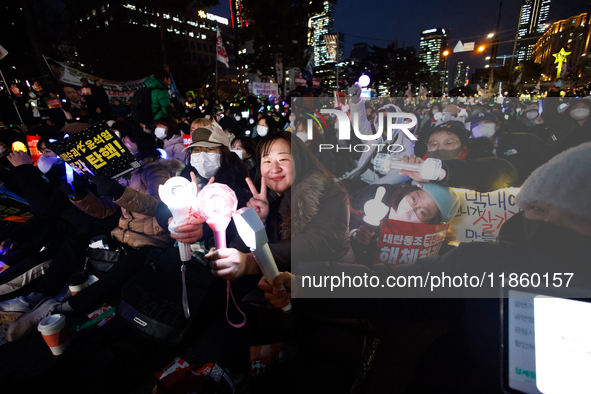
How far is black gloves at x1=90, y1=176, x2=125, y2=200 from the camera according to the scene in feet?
7.91

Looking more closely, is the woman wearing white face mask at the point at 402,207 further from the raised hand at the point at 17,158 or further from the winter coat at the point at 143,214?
the raised hand at the point at 17,158

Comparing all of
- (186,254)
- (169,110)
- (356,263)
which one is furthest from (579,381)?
(169,110)

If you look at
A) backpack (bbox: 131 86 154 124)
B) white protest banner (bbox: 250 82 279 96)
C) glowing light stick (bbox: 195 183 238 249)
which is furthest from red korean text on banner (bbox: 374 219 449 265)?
white protest banner (bbox: 250 82 279 96)

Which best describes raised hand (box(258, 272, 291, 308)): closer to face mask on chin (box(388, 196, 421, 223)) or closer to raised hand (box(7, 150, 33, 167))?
face mask on chin (box(388, 196, 421, 223))

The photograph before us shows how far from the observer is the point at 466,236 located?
7.17 ft

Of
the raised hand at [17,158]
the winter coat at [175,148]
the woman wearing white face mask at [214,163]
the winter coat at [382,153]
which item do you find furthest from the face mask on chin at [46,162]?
the winter coat at [382,153]

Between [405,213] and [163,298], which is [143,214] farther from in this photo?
[405,213]

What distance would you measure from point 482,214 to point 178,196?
234 cm

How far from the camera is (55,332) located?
214cm

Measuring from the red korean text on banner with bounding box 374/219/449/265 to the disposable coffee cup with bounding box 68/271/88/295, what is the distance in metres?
3.06

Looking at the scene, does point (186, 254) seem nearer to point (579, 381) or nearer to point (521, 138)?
point (579, 381)

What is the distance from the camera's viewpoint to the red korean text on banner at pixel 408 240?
217 cm

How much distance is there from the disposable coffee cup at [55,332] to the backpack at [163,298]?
416mm

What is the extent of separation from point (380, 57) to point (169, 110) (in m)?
42.7
